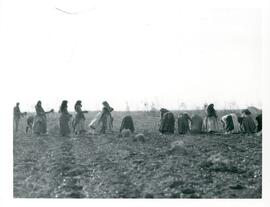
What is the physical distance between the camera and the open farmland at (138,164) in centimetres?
797

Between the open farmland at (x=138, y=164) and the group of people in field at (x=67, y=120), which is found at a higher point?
the group of people in field at (x=67, y=120)

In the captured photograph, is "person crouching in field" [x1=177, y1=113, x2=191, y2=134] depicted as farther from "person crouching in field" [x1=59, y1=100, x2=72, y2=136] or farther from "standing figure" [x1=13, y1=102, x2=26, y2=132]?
"standing figure" [x1=13, y1=102, x2=26, y2=132]

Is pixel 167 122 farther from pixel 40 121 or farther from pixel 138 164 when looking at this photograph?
pixel 40 121

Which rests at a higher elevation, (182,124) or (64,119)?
(64,119)

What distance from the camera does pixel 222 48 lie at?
8.41 metres

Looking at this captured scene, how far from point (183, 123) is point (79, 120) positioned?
2.02m

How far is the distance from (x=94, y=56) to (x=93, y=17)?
74cm

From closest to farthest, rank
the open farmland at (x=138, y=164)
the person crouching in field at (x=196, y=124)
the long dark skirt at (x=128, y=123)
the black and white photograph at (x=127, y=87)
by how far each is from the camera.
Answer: the open farmland at (x=138, y=164)
the black and white photograph at (x=127, y=87)
the long dark skirt at (x=128, y=123)
the person crouching in field at (x=196, y=124)

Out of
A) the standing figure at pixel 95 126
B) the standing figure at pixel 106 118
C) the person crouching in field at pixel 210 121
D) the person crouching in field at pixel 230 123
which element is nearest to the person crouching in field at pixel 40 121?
the standing figure at pixel 95 126

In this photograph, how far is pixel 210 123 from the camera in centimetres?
869

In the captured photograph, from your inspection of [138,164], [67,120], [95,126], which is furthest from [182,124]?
[67,120]

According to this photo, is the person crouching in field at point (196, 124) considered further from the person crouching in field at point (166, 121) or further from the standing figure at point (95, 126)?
the standing figure at point (95, 126)

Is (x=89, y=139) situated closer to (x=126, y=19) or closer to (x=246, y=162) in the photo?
(x=126, y=19)

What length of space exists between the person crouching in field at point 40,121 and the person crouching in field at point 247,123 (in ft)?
12.1
